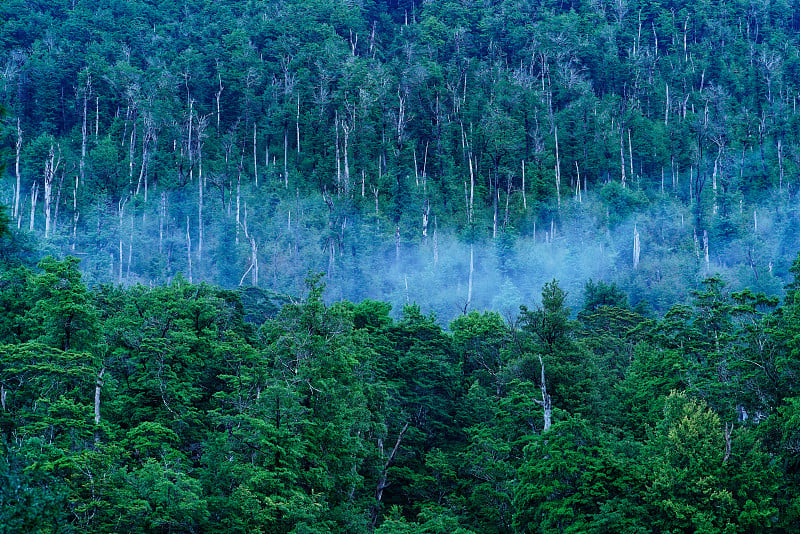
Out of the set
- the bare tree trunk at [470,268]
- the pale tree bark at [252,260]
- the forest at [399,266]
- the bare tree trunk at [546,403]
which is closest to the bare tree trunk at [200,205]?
the forest at [399,266]

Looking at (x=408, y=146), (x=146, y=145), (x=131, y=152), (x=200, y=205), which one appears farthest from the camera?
(x=408, y=146)

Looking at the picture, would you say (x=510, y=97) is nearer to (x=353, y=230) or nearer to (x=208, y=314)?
(x=353, y=230)

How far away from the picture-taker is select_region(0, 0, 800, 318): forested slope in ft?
270

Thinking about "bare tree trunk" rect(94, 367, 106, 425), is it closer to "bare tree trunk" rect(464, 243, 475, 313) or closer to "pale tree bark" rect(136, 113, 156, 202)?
"bare tree trunk" rect(464, 243, 475, 313)

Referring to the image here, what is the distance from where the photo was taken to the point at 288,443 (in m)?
29.6

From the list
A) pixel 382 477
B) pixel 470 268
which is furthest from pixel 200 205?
pixel 382 477

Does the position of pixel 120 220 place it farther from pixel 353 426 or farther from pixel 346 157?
pixel 353 426

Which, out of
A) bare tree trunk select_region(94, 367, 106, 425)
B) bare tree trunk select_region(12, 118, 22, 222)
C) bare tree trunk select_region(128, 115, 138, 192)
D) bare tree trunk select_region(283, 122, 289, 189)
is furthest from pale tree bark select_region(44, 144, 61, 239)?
bare tree trunk select_region(94, 367, 106, 425)

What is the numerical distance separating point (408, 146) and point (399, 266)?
19879 mm

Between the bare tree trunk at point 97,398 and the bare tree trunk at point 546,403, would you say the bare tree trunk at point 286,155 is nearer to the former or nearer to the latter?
the bare tree trunk at point 546,403

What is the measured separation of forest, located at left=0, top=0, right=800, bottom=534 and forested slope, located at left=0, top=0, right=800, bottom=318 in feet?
1.33

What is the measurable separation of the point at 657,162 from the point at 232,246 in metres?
48.0

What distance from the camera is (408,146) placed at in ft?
322

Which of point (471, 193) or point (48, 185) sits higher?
point (48, 185)
